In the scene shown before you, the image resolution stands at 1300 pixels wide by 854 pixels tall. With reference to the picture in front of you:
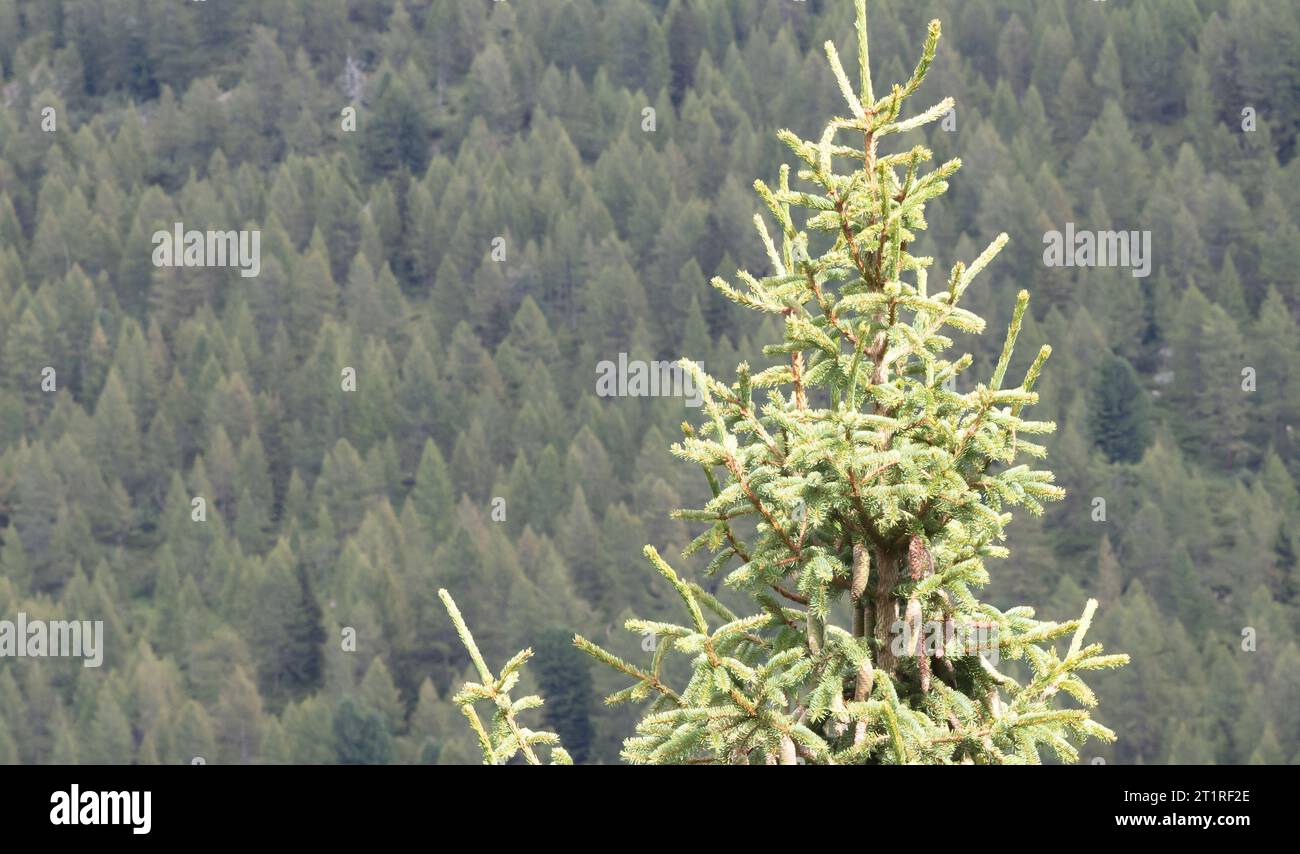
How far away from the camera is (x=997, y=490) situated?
12953 mm

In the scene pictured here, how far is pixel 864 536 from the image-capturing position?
13.4m

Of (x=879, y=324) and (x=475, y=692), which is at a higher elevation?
(x=879, y=324)

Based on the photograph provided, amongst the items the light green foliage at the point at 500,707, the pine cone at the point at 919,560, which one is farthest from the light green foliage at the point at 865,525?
the light green foliage at the point at 500,707

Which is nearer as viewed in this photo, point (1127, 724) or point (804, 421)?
point (804, 421)

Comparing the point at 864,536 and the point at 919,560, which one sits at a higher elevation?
the point at 864,536

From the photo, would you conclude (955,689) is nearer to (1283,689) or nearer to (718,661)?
(718,661)

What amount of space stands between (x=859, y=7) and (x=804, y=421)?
2428 millimetres

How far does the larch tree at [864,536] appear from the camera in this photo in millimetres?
12414

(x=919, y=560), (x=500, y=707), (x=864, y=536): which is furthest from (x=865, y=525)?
(x=500, y=707)

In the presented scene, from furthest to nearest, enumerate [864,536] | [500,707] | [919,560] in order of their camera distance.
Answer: [864,536] → [919,560] → [500,707]

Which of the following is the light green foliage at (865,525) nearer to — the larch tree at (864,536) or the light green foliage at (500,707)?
the larch tree at (864,536)

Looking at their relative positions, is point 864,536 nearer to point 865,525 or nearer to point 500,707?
point 865,525
